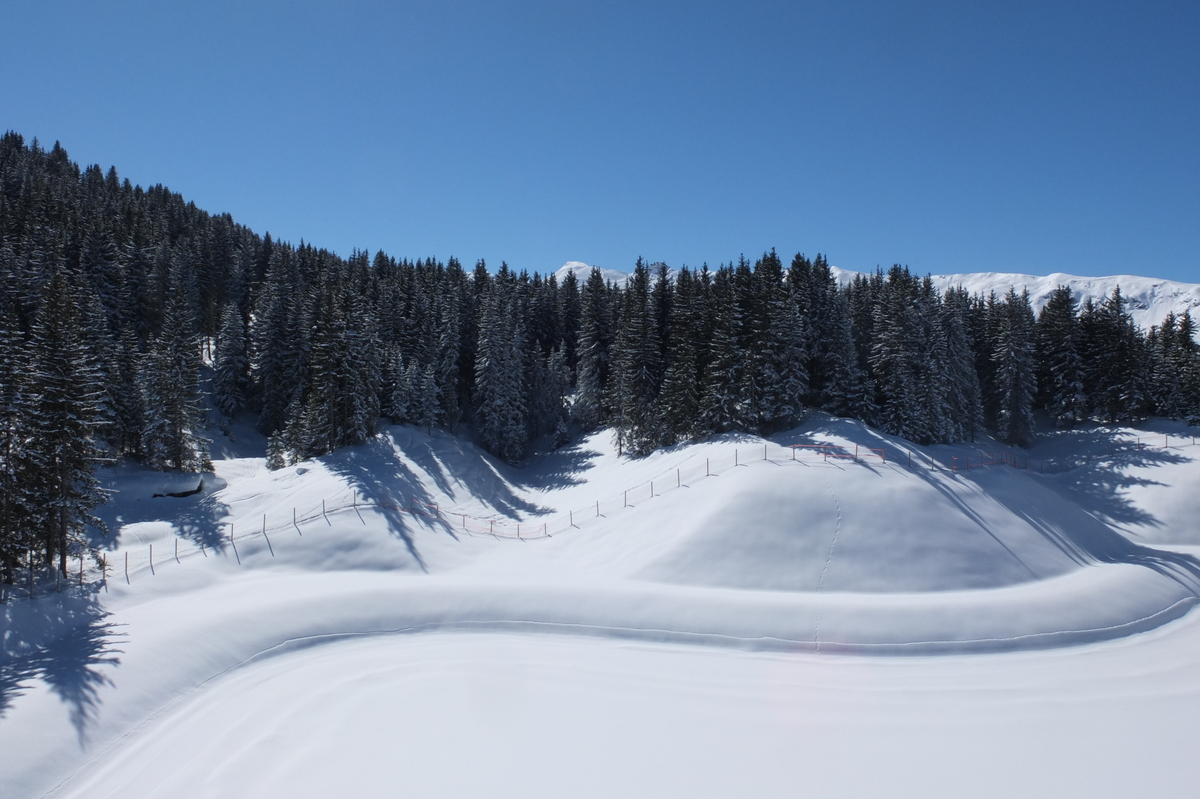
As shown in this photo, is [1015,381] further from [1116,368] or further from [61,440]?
[61,440]

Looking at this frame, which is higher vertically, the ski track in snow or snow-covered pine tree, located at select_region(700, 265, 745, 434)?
snow-covered pine tree, located at select_region(700, 265, 745, 434)

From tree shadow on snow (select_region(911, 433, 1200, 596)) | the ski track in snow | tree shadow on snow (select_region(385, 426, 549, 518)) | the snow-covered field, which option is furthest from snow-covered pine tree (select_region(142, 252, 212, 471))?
tree shadow on snow (select_region(911, 433, 1200, 596))

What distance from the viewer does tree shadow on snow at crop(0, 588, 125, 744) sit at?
1567cm

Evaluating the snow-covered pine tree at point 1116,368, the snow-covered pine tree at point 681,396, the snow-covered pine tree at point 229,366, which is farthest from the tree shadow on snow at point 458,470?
the snow-covered pine tree at point 1116,368

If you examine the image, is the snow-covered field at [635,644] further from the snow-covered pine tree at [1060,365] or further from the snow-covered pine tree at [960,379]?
the snow-covered pine tree at [1060,365]

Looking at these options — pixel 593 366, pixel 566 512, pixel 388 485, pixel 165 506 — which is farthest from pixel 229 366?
pixel 566 512


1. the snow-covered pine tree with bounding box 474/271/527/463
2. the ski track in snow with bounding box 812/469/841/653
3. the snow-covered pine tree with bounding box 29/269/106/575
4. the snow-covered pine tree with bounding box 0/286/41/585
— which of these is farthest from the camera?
the snow-covered pine tree with bounding box 474/271/527/463

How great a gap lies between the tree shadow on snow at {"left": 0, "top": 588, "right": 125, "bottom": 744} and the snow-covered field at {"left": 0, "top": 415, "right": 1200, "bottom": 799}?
3.9 inches

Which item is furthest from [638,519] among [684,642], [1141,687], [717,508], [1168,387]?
[1168,387]

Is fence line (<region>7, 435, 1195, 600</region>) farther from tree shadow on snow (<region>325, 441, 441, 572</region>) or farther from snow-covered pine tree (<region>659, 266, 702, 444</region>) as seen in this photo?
snow-covered pine tree (<region>659, 266, 702, 444</region>)

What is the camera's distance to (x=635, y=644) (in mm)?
21031

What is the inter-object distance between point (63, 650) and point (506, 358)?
38.1 m

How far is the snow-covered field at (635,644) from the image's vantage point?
14164mm

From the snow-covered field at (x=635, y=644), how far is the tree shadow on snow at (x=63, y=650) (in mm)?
98
